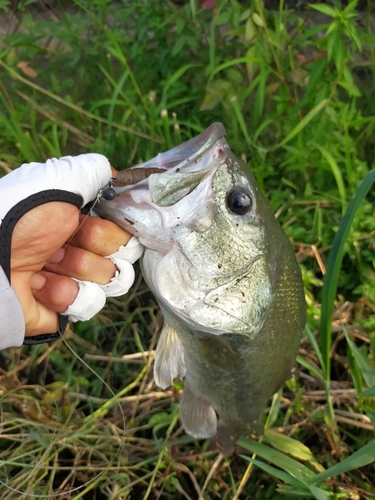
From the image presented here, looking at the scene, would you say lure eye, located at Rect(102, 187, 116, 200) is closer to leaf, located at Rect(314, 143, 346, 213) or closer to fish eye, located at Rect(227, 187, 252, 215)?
fish eye, located at Rect(227, 187, 252, 215)

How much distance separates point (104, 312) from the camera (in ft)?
7.61

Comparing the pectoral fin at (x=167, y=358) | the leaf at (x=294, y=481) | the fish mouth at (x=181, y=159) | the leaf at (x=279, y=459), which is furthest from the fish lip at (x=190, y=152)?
the leaf at (x=279, y=459)

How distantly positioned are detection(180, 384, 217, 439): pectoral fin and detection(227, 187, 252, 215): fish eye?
35.4 inches

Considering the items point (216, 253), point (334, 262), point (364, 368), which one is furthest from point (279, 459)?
point (216, 253)

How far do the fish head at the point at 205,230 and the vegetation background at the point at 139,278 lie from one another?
0.50 meters

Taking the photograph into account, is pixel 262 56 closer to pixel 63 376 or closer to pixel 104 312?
pixel 104 312

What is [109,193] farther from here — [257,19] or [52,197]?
[257,19]

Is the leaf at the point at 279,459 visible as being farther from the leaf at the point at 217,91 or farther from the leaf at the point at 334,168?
the leaf at the point at 217,91

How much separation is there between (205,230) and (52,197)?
1.49 feet

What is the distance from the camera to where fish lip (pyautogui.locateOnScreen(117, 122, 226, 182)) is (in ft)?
4.10

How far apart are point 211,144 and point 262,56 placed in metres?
1.03

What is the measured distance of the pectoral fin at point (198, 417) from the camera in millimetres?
1861

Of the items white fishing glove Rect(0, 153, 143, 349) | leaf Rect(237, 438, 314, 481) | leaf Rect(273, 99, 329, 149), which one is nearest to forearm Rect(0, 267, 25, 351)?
white fishing glove Rect(0, 153, 143, 349)

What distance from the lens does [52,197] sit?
1.29m
